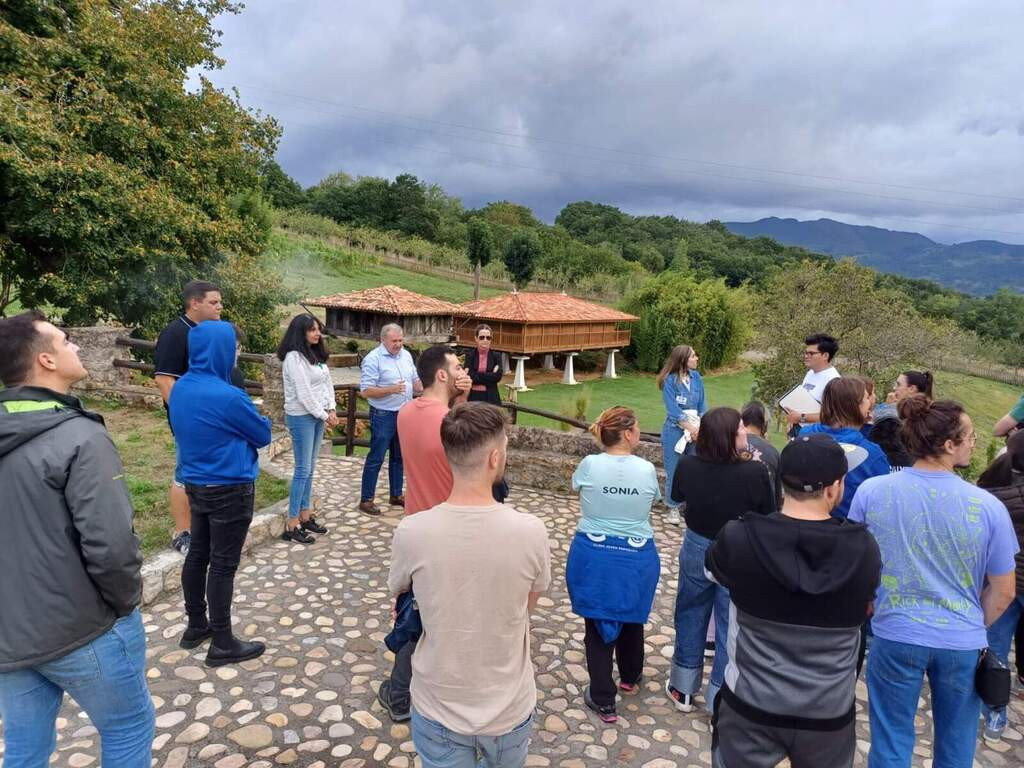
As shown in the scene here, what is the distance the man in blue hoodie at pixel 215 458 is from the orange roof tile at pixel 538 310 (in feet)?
88.2

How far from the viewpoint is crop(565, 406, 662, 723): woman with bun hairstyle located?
3199mm

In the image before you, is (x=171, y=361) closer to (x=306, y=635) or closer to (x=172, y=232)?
(x=306, y=635)

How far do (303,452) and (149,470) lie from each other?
9.25 ft

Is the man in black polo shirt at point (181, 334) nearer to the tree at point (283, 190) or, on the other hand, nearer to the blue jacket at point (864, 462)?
the blue jacket at point (864, 462)

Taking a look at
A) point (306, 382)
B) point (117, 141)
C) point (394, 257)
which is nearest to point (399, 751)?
point (306, 382)

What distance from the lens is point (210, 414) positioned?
3377 millimetres

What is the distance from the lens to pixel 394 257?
52.0 metres

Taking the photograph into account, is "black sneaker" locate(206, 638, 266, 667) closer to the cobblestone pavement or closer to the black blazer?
the cobblestone pavement

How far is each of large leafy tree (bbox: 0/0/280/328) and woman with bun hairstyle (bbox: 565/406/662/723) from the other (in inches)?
477

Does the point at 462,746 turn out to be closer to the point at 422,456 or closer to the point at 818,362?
the point at 422,456

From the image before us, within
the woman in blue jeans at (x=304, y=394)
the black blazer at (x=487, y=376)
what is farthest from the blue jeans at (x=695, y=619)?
the black blazer at (x=487, y=376)

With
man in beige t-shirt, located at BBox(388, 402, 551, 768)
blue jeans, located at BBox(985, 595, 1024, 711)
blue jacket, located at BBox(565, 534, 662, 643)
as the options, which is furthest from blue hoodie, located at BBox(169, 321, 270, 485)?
blue jeans, located at BBox(985, 595, 1024, 711)

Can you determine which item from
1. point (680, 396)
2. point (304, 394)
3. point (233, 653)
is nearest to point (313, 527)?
point (304, 394)

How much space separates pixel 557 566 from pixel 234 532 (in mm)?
2732
